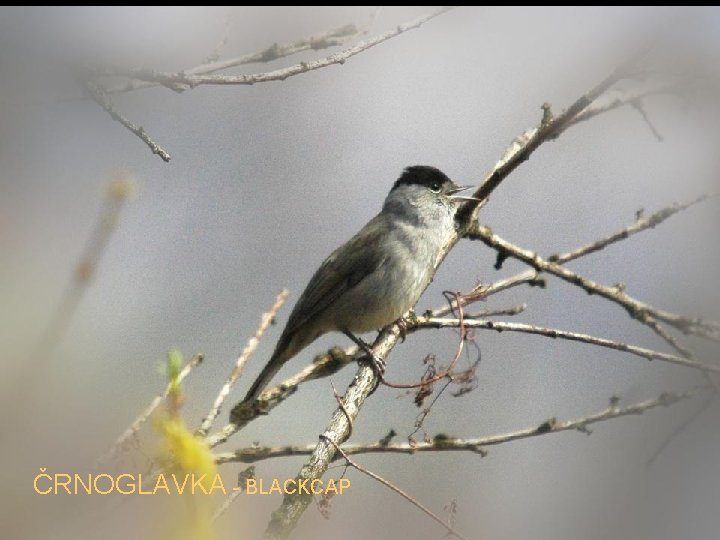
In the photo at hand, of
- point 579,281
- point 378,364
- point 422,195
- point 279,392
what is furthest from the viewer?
point 422,195

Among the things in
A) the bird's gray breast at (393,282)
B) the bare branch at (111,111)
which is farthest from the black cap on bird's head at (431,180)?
the bare branch at (111,111)

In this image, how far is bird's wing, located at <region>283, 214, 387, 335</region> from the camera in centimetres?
480

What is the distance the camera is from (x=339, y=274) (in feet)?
16.1

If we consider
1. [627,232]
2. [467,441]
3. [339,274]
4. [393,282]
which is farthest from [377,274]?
[467,441]

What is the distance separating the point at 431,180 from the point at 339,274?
3.03 feet

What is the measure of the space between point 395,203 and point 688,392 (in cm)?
305

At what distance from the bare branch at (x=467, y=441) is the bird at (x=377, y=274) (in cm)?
175

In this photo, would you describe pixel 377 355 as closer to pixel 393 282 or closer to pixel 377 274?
pixel 393 282

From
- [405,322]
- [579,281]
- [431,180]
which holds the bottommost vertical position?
[405,322]

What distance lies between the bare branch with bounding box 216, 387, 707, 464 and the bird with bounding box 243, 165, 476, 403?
5.75ft

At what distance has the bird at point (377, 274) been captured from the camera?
4.60m

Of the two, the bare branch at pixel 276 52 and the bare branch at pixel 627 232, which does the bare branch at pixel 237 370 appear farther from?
the bare branch at pixel 627 232

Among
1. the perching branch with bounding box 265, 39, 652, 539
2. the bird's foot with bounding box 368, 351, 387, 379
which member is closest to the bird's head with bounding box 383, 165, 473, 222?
the perching branch with bounding box 265, 39, 652, 539

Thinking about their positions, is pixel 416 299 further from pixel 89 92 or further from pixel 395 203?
pixel 89 92
